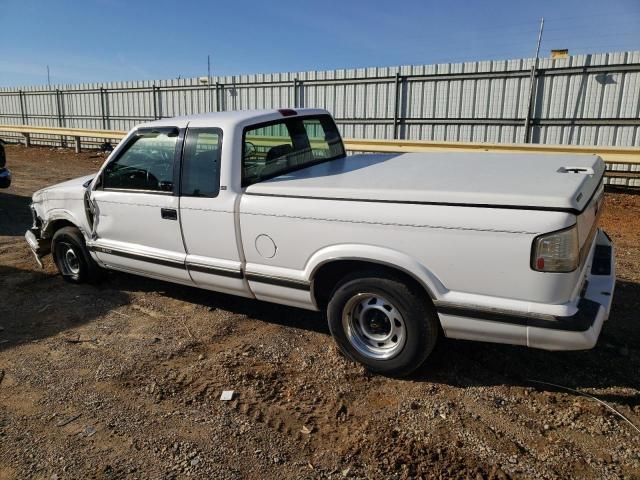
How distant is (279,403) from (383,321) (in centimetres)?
90

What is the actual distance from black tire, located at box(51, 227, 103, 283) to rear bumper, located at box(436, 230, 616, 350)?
12.7 ft

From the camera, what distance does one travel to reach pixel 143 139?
454cm

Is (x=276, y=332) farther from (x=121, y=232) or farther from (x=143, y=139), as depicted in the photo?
(x=143, y=139)

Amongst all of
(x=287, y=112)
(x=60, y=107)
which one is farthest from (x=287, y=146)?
(x=60, y=107)

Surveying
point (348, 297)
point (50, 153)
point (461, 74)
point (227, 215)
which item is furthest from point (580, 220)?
point (50, 153)

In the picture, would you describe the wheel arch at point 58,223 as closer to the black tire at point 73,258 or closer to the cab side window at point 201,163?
the black tire at point 73,258

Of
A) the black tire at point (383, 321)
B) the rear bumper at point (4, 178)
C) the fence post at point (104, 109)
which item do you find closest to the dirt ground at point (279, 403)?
the black tire at point (383, 321)

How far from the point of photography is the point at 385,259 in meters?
3.16

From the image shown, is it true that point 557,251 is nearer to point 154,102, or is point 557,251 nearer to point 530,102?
point 530,102

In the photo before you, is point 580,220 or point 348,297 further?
point 348,297

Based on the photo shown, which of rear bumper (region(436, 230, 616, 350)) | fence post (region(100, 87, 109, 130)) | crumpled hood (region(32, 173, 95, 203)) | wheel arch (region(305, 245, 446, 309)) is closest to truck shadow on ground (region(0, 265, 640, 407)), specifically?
rear bumper (region(436, 230, 616, 350))

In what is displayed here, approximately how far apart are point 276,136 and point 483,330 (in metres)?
2.48

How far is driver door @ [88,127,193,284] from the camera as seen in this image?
168 inches

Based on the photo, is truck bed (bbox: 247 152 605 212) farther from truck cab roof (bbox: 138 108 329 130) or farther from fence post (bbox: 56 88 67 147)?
fence post (bbox: 56 88 67 147)
